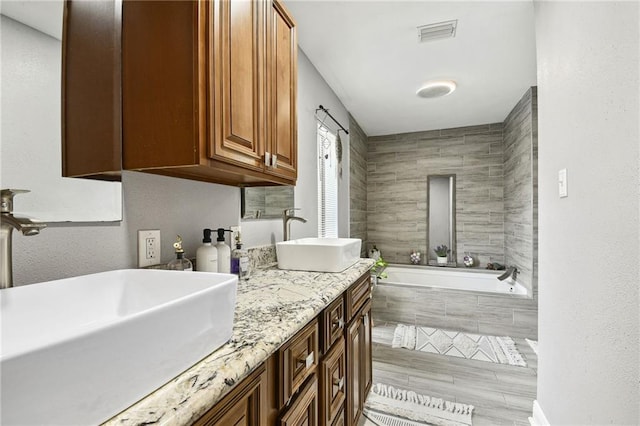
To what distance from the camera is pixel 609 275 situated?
39.2 inches

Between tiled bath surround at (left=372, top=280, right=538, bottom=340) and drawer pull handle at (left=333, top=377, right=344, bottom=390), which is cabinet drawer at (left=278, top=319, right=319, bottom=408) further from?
tiled bath surround at (left=372, top=280, right=538, bottom=340)

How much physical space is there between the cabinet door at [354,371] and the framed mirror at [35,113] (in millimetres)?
1198

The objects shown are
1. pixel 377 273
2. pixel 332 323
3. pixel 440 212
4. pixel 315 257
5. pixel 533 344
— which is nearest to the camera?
pixel 332 323

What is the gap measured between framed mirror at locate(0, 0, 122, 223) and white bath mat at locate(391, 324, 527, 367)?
271 centimetres

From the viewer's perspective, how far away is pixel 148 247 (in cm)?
105

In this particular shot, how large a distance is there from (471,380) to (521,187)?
2206 mm

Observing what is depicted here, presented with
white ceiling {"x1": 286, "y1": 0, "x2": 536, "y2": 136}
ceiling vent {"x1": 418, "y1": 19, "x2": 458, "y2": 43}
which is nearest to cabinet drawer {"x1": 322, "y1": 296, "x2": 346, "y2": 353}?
white ceiling {"x1": 286, "y1": 0, "x2": 536, "y2": 136}

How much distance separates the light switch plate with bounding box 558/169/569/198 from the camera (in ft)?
4.32

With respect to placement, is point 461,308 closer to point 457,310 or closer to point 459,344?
point 457,310

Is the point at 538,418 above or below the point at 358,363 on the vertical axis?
below

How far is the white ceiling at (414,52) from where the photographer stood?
6.09ft

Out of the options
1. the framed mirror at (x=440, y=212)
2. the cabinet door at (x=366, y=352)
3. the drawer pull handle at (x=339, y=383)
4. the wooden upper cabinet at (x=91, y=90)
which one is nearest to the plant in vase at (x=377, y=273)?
the framed mirror at (x=440, y=212)

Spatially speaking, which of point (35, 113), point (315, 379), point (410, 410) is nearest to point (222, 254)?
point (315, 379)

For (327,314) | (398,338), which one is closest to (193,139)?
(327,314)
